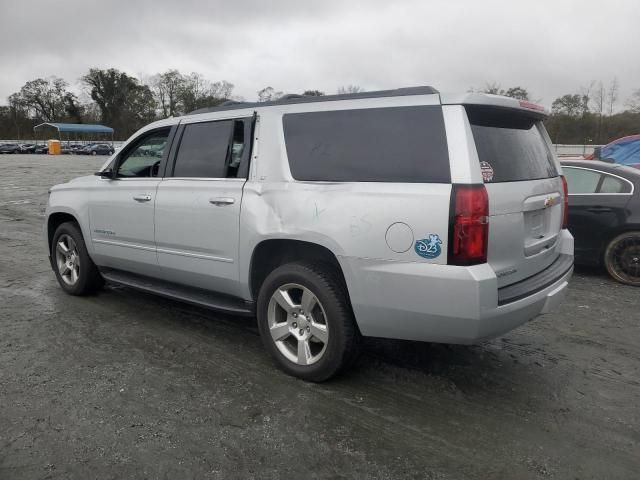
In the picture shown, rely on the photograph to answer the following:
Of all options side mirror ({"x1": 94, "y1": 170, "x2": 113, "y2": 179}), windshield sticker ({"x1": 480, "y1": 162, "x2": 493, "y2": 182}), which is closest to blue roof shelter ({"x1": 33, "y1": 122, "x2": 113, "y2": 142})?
side mirror ({"x1": 94, "y1": 170, "x2": 113, "y2": 179})

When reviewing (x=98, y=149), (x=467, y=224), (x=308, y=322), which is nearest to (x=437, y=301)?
(x=467, y=224)

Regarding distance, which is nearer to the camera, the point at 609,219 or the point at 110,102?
the point at 609,219

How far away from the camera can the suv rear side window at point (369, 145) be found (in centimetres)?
312

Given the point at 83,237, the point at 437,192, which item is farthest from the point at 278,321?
the point at 83,237

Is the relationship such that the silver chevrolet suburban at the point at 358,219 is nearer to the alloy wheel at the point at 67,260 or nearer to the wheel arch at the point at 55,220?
the alloy wheel at the point at 67,260

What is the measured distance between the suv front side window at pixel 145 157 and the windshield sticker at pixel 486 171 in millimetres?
2859

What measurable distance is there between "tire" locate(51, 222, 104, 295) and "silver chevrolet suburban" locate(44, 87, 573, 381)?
1.12 m

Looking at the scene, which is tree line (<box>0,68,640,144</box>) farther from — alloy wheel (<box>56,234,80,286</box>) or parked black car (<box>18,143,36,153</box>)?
alloy wheel (<box>56,234,80,286</box>)

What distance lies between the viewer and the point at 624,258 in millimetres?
6430

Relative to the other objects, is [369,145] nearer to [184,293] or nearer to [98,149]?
[184,293]

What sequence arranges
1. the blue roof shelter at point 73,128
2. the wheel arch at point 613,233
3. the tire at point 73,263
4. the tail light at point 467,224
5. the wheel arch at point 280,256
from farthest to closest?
the blue roof shelter at point 73,128
the wheel arch at point 613,233
the tire at point 73,263
the wheel arch at point 280,256
the tail light at point 467,224

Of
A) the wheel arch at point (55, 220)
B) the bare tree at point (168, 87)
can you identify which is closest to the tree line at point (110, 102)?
the bare tree at point (168, 87)

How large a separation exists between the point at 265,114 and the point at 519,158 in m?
1.81

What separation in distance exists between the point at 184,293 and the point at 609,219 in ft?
16.6
